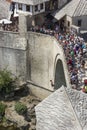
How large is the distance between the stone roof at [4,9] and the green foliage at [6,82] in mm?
6770

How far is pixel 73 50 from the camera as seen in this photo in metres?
36.3

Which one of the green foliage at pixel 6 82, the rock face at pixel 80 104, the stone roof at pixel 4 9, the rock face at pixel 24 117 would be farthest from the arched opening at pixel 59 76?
the rock face at pixel 80 104

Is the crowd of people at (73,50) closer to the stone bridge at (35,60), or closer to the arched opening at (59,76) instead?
the stone bridge at (35,60)

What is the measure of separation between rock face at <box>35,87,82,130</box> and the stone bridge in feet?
34.3

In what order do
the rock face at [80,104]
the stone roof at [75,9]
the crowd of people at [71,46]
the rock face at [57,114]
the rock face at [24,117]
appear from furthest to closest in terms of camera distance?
the stone roof at [75,9], the rock face at [24,117], the crowd of people at [71,46], the rock face at [57,114], the rock face at [80,104]

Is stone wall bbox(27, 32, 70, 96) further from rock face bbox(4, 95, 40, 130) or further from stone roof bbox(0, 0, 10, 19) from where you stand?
stone roof bbox(0, 0, 10, 19)

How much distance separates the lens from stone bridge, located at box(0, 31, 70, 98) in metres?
38.4

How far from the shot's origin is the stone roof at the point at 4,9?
4503 centimetres

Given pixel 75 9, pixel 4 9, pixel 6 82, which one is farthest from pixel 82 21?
pixel 6 82

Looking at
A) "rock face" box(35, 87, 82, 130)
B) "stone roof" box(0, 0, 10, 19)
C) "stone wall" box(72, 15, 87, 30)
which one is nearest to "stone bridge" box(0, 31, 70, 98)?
"stone roof" box(0, 0, 10, 19)

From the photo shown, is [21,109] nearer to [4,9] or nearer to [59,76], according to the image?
[59,76]

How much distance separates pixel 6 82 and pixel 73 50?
8.25 meters

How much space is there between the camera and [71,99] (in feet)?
85.0

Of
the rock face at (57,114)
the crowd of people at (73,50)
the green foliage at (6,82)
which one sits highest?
the crowd of people at (73,50)
